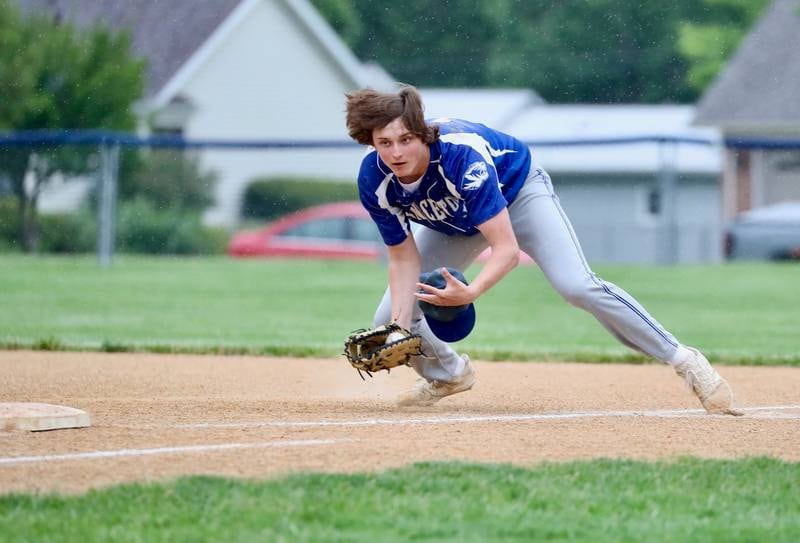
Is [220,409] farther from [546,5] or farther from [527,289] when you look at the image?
[546,5]

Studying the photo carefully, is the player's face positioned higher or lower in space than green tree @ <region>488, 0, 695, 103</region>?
lower

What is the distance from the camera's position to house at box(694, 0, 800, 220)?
29172 millimetres

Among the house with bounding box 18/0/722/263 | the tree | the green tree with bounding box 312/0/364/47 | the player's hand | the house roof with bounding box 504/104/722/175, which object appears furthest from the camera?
the green tree with bounding box 312/0/364/47

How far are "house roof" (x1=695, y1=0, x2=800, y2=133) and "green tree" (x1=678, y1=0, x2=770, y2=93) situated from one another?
6889 mm

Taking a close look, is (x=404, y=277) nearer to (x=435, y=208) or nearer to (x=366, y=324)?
(x=435, y=208)

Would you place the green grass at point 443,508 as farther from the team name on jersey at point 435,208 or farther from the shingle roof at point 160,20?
the shingle roof at point 160,20

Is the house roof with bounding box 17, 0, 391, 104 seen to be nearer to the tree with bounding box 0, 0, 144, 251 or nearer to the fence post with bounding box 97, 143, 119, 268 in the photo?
the tree with bounding box 0, 0, 144, 251

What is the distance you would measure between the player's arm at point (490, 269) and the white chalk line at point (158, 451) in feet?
2.77

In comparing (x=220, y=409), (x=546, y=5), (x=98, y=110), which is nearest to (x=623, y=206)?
(x=98, y=110)

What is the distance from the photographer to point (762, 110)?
3269cm

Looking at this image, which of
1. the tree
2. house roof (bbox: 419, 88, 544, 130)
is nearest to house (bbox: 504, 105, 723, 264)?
house roof (bbox: 419, 88, 544, 130)

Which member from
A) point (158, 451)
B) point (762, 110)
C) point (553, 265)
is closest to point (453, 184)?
point (553, 265)

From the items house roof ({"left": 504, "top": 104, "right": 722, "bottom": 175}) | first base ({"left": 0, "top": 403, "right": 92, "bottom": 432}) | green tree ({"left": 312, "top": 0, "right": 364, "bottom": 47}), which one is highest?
green tree ({"left": 312, "top": 0, "right": 364, "bottom": 47})

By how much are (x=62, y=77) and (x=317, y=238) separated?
5666 millimetres
